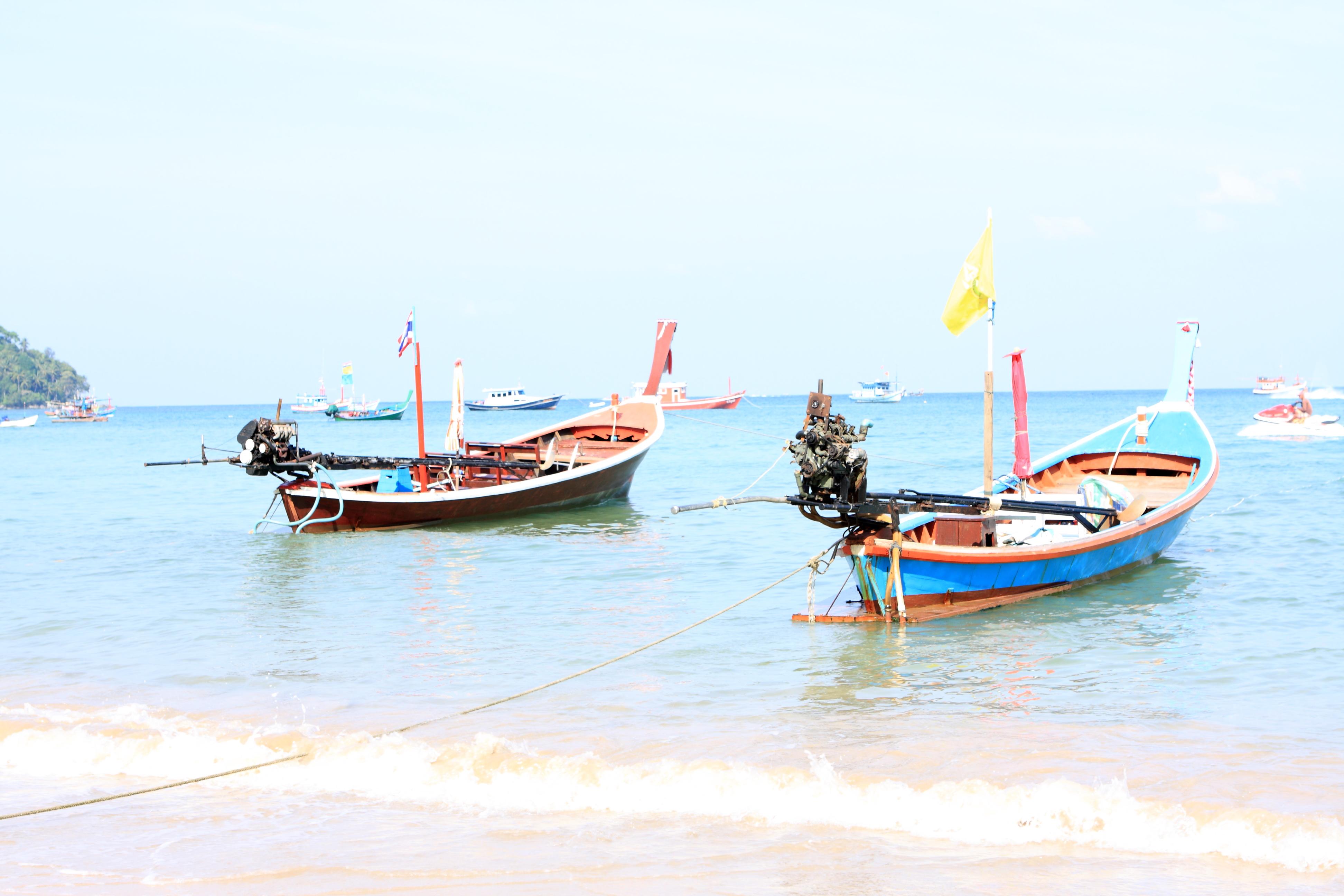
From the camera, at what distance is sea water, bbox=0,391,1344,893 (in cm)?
591

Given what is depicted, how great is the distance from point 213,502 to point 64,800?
23.5 meters

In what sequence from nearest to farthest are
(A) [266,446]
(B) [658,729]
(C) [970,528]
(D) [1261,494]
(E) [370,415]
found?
(B) [658,729] < (C) [970,528] < (A) [266,446] < (D) [1261,494] < (E) [370,415]

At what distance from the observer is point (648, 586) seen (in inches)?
585

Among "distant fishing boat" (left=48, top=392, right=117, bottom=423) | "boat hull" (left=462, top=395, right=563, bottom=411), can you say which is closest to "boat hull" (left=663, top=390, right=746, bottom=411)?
"boat hull" (left=462, top=395, right=563, bottom=411)

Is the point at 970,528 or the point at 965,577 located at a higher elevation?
the point at 970,528

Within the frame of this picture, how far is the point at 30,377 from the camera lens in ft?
568

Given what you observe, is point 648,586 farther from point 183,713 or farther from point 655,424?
point 655,424

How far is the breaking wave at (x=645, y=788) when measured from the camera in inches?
242

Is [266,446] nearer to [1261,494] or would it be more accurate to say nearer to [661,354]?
[661,354]

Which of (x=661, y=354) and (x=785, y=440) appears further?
(x=661, y=354)

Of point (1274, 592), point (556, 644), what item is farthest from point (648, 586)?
point (1274, 592)

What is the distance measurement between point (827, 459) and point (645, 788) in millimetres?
4527

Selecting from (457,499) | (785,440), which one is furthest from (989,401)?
(457,499)

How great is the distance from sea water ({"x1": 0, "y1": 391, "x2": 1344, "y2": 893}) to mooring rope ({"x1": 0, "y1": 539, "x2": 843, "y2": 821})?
0.30 feet
